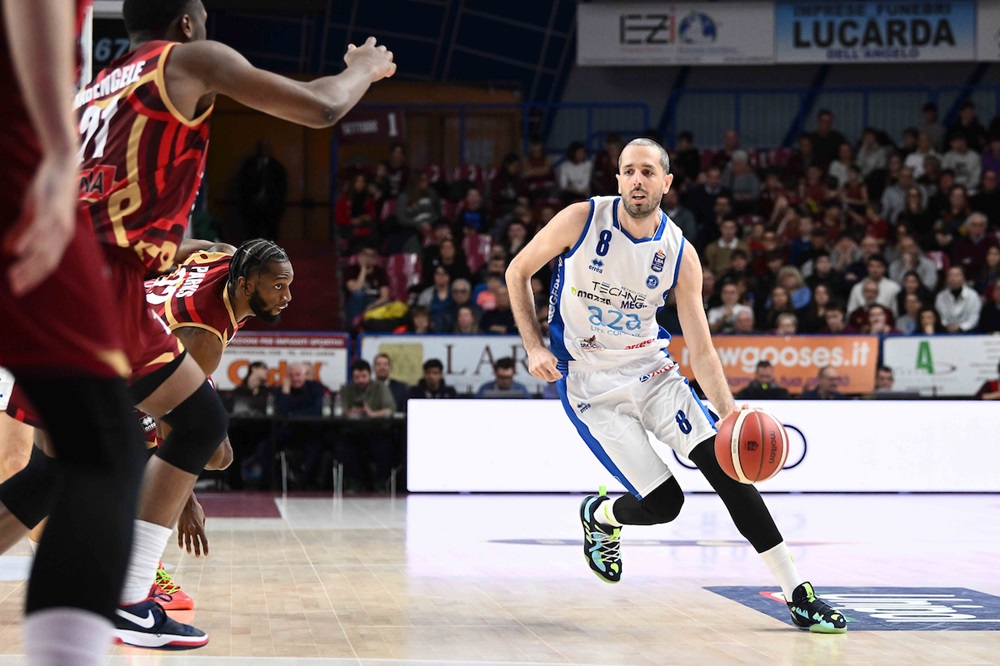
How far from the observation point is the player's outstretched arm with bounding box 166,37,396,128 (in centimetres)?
318

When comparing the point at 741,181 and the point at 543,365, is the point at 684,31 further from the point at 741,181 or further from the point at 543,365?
the point at 543,365

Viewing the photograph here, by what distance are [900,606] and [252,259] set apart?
3153 mm

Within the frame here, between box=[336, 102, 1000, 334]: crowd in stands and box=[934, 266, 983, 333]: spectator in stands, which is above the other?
box=[336, 102, 1000, 334]: crowd in stands

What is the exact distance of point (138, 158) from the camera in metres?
3.48

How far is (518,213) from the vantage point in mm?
17016

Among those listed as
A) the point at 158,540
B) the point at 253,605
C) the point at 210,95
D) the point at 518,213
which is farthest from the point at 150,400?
the point at 518,213

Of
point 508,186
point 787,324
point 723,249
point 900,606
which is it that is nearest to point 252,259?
point 900,606

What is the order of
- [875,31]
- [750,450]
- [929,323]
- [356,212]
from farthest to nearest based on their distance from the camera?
[875,31]
[356,212]
[929,323]
[750,450]

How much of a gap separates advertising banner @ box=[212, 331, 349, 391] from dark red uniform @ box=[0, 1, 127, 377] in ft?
38.8

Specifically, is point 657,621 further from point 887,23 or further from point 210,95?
point 887,23

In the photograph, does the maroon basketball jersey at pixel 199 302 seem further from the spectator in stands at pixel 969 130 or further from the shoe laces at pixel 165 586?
the spectator in stands at pixel 969 130

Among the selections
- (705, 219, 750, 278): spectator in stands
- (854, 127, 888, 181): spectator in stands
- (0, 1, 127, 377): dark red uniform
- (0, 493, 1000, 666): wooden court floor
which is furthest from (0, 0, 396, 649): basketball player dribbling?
(854, 127, 888, 181): spectator in stands

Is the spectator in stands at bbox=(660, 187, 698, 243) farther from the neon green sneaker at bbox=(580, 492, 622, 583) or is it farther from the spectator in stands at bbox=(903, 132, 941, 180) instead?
the neon green sneaker at bbox=(580, 492, 622, 583)

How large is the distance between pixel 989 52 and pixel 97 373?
818 inches
